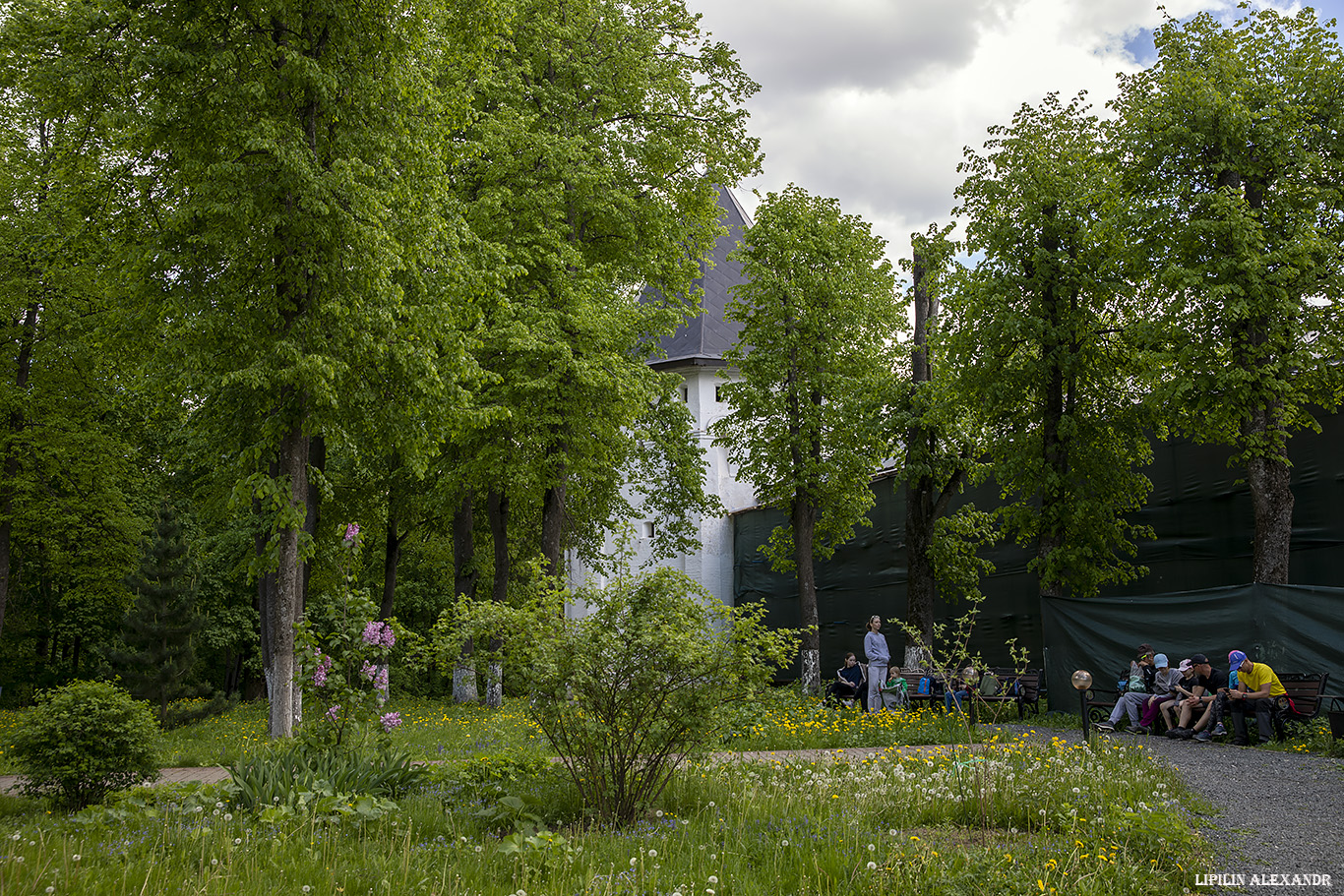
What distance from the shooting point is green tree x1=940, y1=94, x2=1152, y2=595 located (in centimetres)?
1795

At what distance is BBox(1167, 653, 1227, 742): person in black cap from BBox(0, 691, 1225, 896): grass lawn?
489 centimetres

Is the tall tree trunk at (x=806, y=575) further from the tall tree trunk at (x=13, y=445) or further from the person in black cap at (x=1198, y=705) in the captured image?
the tall tree trunk at (x=13, y=445)

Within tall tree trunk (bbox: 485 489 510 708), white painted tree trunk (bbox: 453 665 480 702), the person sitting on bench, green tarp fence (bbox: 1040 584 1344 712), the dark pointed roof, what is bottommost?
white painted tree trunk (bbox: 453 665 480 702)

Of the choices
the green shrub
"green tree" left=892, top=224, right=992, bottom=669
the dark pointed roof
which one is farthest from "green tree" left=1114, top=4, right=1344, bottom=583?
the dark pointed roof

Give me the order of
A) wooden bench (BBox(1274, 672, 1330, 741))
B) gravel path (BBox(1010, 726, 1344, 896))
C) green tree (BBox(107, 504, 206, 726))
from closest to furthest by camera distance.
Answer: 1. gravel path (BBox(1010, 726, 1344, 896))
2. wooden bench (BBox(1274, 672, 1330, 741))
3. green tree (BBox(107, 504, 206, 726))

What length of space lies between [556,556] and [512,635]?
42.1 feet

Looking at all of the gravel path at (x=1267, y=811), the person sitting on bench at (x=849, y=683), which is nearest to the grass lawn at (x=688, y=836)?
the gravel path at (x=1267, y=811)

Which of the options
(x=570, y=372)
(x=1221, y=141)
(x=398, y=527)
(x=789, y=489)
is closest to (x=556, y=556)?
(x=570, y=372)

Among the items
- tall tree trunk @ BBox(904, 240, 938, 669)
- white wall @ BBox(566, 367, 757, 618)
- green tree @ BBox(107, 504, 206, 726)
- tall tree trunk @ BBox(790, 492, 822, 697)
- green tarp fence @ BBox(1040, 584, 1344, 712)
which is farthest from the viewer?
white wall @ BBox(566, 367, 757, 618)

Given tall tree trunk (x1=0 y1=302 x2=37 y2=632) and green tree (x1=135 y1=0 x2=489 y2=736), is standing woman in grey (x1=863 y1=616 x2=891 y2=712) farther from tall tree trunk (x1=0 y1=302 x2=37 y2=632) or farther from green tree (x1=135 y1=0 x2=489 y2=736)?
tall tree trunk (x1=0 y1=302 x2=37 y2=632)

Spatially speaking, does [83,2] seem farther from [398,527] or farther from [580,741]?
[398,527]

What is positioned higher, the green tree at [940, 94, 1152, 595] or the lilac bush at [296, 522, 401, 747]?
the green tree at [940, 94, 1152, 595]

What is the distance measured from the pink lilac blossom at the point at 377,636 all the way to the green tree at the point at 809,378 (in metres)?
13.7

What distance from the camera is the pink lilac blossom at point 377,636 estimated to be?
27.5ft
